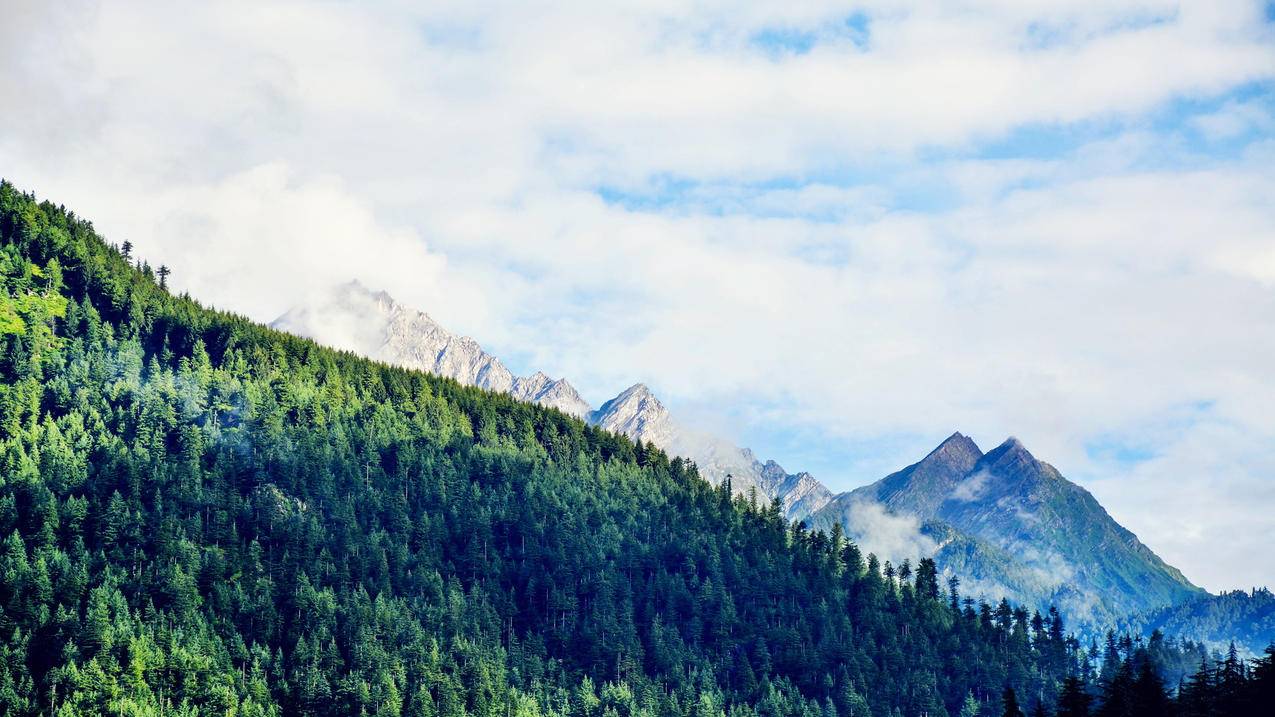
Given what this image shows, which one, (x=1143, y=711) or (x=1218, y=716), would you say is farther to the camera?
(x=1143, y=711)

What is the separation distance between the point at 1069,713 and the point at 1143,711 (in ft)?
26.1

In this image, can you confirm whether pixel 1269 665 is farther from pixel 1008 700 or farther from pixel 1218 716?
pixel 1008 700

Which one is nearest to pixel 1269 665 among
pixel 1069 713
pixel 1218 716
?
pixel 1218 716

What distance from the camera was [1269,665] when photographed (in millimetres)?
144875

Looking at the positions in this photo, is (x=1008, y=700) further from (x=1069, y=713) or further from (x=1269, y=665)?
(x=1269, y=665)

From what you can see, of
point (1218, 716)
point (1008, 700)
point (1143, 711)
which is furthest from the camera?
point (1008, 700)

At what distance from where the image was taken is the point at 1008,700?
531 feet

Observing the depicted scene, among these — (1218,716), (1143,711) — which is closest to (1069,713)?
(1143,711)

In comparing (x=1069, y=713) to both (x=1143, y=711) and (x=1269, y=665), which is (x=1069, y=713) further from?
(x=1269, y=665)

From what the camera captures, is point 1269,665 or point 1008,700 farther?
point 1008,700

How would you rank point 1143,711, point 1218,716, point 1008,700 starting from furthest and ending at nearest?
point 1008,700
point 1143,711
point 1218,716

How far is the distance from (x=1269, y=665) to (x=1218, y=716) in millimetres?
8422

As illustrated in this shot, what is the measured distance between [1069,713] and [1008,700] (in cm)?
841

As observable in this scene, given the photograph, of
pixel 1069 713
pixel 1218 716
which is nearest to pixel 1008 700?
pixel 1069 713
